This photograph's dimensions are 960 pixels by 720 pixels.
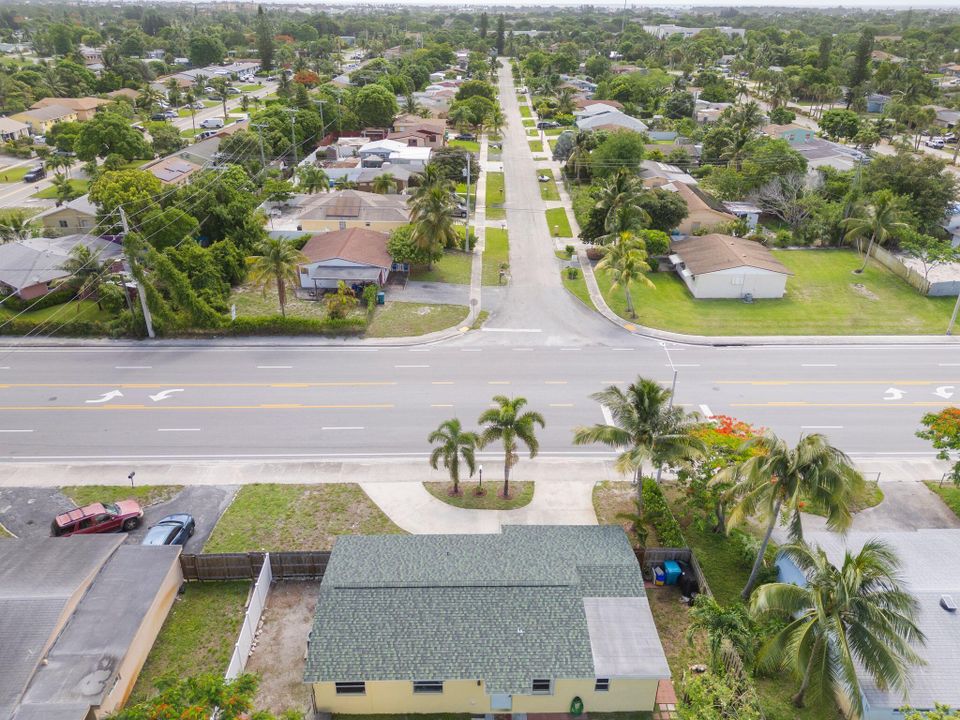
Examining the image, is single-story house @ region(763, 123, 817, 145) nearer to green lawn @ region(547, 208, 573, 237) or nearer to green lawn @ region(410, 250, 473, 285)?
green lawn @ region(547, 208, 573, 237)

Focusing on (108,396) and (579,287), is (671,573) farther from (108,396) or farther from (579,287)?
(108,396)

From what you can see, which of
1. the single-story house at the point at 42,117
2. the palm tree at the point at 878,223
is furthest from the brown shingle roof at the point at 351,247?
the single-story house at the point at 42,117

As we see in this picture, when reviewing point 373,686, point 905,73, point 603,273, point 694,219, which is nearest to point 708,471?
point 373,686

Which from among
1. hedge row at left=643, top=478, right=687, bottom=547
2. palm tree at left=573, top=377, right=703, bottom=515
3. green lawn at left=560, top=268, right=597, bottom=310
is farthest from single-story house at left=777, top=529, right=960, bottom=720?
green lawn at left=560, top=268, right=597, bottom=310

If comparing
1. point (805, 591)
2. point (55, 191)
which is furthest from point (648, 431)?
point (55, 191)

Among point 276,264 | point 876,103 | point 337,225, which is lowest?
point 337,225

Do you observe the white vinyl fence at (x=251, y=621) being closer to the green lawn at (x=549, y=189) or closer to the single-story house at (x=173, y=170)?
the single-story house at (x=173, y=170)
